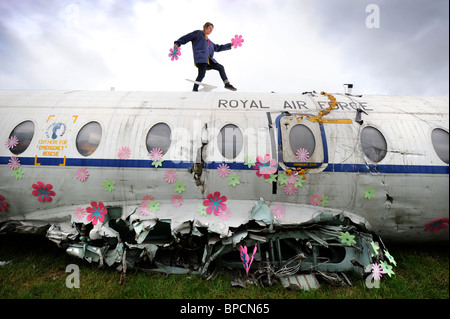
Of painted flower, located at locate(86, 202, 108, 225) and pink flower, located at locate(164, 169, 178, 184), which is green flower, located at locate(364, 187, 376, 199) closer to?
pink flower, located at locate(164, 169, 178, 184)

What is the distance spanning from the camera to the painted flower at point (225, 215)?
4.62 metres

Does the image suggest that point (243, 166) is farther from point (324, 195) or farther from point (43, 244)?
point (43, 244)

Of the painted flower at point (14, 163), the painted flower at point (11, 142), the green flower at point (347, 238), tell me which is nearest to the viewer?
the green flower at point (347, 238)

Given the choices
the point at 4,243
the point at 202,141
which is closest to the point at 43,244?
the point at 4,243

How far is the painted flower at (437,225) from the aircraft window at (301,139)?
278cm

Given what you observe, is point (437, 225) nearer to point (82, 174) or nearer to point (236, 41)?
point (236, 41)

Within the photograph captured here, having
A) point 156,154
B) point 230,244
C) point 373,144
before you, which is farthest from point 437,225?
point 156,154

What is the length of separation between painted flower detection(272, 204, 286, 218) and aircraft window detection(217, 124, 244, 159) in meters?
1.27

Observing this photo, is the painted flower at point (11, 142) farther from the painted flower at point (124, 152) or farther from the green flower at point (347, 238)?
the green flower at point (347, 238)

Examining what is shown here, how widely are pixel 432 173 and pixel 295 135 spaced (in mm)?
2671

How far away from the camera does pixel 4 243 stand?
5875mm

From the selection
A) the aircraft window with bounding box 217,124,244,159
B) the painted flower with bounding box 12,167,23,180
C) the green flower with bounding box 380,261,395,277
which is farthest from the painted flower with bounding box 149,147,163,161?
the green flower with bounding box 380,261,395,277

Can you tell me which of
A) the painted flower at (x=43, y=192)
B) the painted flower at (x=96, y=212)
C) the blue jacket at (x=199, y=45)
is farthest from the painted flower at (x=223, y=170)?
the painted flower at (x=43, y=192)
